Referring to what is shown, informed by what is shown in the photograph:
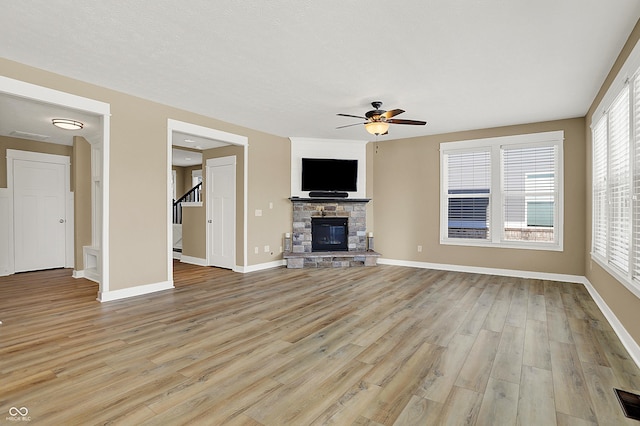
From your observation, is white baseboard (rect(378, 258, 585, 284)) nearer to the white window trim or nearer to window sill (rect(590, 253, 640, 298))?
window sill (rect(590, 253, 640, 298))

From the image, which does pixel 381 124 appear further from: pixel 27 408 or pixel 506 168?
pixel 27 408

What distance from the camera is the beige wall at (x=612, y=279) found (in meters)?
2.76

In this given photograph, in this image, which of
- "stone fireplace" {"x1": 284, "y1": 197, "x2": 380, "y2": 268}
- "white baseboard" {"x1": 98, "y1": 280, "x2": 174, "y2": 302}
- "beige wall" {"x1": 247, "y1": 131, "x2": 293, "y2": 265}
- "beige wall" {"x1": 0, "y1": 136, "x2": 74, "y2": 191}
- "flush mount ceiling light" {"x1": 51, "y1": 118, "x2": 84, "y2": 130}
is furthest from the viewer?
"stone fireplace" {"x1": 284, "y1": 197, "x2": 380, "y2": 268}

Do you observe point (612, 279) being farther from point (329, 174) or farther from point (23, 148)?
point (23, 148)

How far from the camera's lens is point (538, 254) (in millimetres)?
5738

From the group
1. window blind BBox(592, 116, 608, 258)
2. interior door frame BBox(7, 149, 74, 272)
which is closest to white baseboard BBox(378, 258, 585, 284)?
window blind BBox(592, 116, 608, 258)

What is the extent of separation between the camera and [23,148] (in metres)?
6.31

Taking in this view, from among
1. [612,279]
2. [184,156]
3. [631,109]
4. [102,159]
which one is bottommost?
[612,279]

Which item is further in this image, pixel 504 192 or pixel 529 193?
pixel 504 192

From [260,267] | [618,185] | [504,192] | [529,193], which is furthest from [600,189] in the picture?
[260,267]

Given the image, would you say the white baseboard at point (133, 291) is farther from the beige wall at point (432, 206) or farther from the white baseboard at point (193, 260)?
the beige wall at point (432, 206)

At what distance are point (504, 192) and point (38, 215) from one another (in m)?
9.13

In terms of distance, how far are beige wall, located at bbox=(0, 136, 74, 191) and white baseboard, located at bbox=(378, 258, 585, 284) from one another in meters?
7.24

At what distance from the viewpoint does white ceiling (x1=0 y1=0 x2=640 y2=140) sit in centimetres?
258
